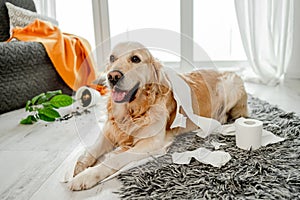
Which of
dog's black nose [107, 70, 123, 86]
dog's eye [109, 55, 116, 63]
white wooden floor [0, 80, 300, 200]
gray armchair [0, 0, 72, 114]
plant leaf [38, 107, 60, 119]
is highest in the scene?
dog's eye [109, 55, 116, 63]

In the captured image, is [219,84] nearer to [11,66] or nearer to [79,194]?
[79,194]

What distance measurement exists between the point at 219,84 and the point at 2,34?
1.91 metres

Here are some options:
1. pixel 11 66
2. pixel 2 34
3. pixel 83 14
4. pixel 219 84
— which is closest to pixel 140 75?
pixel 219 84

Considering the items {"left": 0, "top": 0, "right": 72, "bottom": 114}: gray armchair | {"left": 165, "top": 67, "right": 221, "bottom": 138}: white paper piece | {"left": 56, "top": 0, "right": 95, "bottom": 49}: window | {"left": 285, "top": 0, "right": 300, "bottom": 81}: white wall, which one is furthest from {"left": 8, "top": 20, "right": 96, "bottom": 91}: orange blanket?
{"left": 285, "top": 0, "right": 300, "bottom": 81}: white wall

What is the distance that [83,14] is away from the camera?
3250 millimetres

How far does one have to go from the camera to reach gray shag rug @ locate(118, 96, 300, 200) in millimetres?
1016

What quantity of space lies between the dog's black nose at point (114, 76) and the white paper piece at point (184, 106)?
26cm

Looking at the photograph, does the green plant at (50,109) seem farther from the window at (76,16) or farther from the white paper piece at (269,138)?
the window at (76,16)

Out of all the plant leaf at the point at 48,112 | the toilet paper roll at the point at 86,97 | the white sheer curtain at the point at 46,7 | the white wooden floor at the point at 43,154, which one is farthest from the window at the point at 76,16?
the plant leaf at the point at 48,112

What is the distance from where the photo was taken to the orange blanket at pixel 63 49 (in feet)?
7.38

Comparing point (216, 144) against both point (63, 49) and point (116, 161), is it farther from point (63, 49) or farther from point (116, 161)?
point (63, 49)

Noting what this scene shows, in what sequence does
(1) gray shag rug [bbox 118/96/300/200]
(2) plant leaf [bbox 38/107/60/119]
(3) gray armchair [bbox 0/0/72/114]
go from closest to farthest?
(1) gray shag rug [bbox 118/96/300/200], (2) plant leaf [bbox 38/107/60/119], (3) gray armchair [bbox 0/0/72/114]

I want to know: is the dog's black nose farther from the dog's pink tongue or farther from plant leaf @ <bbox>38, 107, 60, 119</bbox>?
plant leaf @ <bbox>38, 107, 60, 119</bbox>

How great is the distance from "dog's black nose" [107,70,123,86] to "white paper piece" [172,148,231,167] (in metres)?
0.41
